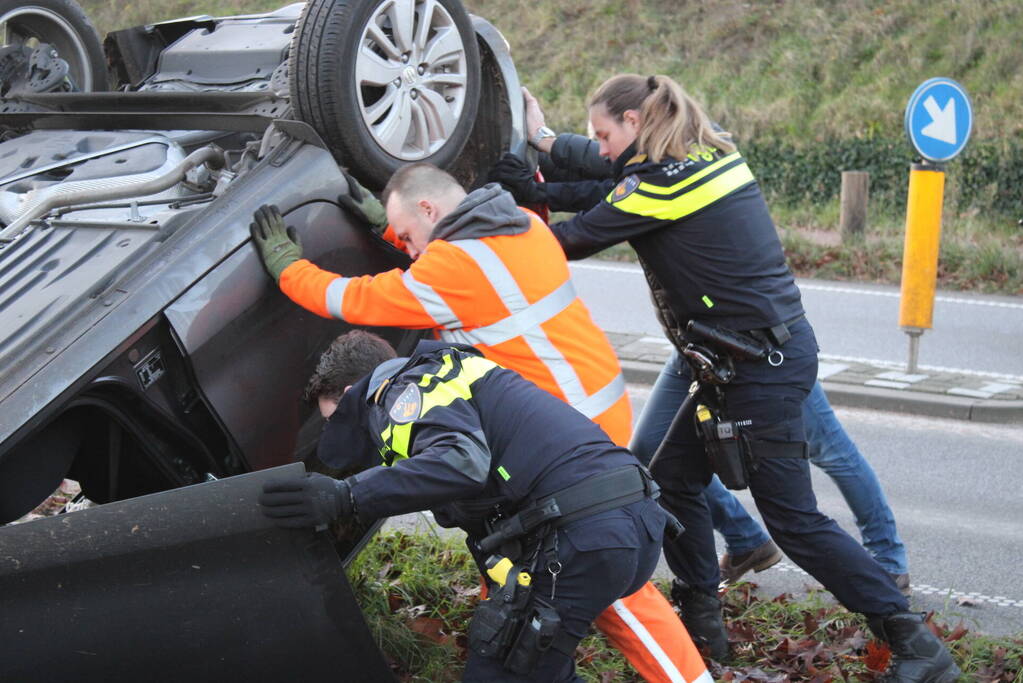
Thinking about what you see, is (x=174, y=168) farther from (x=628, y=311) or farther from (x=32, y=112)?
(x=628, y=311)

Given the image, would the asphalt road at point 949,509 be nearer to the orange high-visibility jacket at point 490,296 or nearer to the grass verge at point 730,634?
the grass verge at point 730,634

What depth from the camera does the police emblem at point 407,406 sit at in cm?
318

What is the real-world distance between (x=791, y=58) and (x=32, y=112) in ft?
55.4

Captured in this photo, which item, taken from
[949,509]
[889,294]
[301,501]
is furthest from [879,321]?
[301,501]

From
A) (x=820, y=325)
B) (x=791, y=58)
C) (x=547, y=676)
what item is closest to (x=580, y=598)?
(x=547, y=676)

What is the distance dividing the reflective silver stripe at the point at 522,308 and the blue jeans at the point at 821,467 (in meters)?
0.96

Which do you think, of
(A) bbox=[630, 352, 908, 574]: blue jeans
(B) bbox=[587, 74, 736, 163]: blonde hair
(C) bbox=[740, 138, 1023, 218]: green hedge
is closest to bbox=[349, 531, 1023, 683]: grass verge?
Answer: (A) bbox=[630, 352, 908, 574]: blue jeans

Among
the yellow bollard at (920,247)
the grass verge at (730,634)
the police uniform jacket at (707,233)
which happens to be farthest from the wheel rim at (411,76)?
the yellow bollard at (920,247)

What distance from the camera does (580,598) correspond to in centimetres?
328

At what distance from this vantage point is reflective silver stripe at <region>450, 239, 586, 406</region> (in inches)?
151

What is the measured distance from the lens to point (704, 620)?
15.1 ft

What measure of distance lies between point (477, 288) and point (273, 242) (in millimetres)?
661

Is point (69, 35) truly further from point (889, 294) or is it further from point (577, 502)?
point (889, 294)

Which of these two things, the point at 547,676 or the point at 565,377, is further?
the point at 565,377
